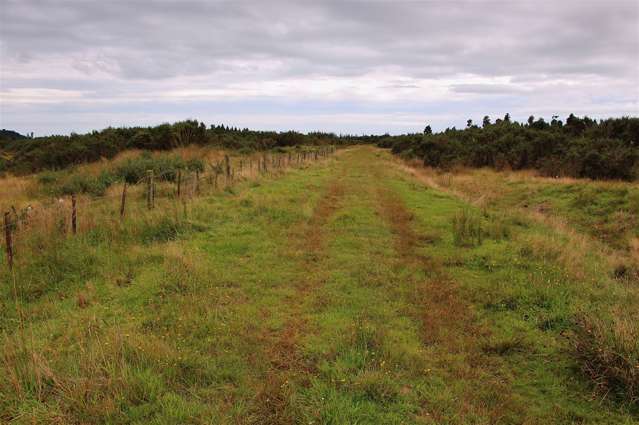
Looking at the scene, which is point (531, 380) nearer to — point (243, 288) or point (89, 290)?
point (243, 288)

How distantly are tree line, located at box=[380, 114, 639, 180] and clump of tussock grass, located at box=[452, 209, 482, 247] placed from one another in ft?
62.2

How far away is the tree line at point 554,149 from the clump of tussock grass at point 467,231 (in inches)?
746

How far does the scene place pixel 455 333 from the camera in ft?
18.8

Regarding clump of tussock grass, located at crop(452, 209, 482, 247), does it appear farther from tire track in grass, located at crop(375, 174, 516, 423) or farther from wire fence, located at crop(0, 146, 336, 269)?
wire fence, located at crop(0, 146, 336, 269)

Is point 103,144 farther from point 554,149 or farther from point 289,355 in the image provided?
point 554,149

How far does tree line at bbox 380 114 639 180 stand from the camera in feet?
84.7

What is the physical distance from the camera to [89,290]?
270 inches

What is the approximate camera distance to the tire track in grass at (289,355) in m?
4.12

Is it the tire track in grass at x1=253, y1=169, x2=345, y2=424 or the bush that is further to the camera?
the bush

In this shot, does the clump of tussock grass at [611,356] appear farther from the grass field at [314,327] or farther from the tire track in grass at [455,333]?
the tire track in grass at [455,333]

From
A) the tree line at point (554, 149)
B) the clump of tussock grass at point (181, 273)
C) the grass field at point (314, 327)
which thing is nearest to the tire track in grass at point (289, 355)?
the grass field at point (314, 327)

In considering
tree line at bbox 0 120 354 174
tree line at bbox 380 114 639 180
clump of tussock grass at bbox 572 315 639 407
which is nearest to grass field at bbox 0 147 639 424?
clump of tussock grass at bbox 572 315 639 407

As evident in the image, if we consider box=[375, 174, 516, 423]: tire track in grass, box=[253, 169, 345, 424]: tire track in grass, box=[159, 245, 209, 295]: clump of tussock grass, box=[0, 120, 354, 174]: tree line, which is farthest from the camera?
box=[0, 120, 354, 174]: tree line

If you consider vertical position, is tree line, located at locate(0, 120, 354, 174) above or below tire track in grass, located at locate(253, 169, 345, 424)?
above
